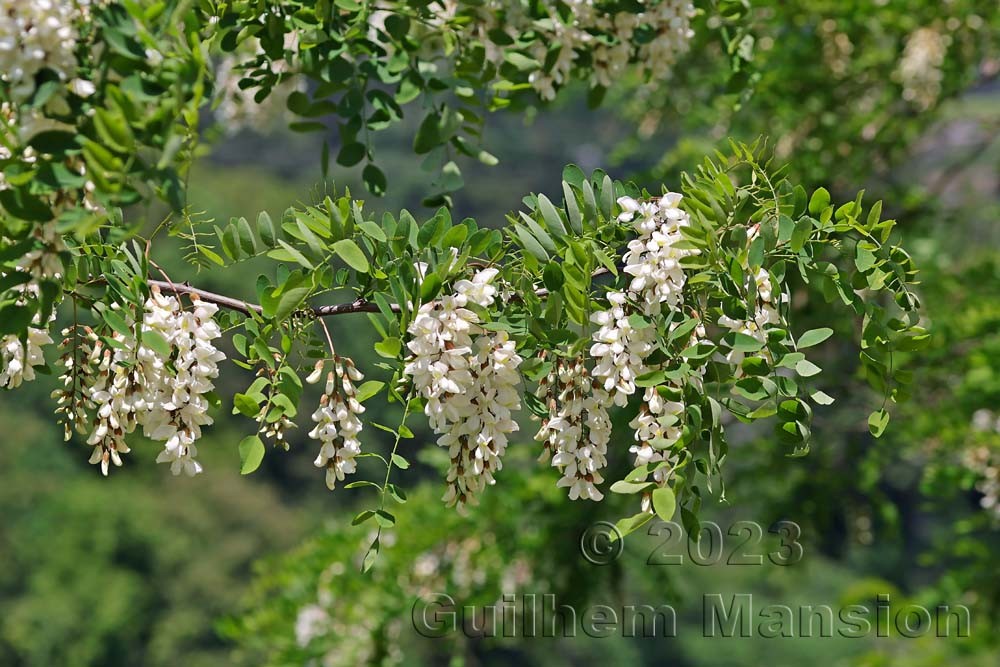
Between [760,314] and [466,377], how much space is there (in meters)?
0.34

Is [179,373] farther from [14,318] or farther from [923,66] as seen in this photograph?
[923,66]

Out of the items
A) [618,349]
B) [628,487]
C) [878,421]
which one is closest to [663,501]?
[628,487]

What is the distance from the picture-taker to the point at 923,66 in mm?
3359

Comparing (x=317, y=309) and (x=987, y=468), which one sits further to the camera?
(x=987, y=468)

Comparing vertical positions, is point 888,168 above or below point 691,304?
above

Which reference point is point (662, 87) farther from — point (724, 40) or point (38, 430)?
point (38, 430)

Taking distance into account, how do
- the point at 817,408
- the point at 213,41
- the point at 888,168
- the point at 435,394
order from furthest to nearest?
1. the point at 817,408
2. the point at 888,168
3. the point at 213,41
4. the point at 435,394

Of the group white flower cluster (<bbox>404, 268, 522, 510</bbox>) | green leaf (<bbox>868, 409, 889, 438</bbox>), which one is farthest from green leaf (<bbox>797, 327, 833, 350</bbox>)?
white flower cluster (<bbox>404, 268, 522, 510</bbox>)

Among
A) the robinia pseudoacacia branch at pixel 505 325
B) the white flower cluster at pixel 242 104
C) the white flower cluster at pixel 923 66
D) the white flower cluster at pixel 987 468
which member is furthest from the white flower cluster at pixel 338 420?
the white flower cluster at pixel 923 66

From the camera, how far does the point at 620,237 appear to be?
130 centimetres

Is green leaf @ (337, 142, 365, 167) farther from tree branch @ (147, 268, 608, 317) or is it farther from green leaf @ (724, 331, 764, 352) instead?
green leaf @ (724, 331, 764, 352)

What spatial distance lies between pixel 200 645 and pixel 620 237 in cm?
1796

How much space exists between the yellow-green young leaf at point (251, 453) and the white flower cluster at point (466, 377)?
206 mm

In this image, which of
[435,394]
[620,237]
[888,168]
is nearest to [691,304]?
[620,237]
